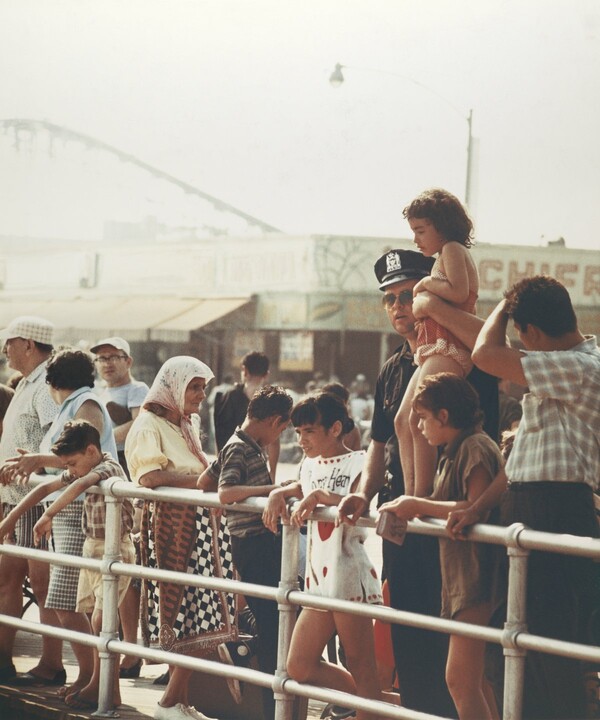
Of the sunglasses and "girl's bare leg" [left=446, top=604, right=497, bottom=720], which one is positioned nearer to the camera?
"girl's bare leg" [left=446, top=604, right=497, bottom=720]

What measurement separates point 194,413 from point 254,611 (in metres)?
0.97

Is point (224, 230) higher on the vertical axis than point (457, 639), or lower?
higher

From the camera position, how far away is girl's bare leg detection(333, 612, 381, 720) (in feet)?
15.1

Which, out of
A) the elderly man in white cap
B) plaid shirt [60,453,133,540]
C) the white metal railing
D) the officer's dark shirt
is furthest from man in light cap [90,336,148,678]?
the officer's dark shirt

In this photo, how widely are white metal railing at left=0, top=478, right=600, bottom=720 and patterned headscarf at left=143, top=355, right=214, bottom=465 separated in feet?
1.18

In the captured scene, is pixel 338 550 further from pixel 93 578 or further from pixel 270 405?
pixel 93 578

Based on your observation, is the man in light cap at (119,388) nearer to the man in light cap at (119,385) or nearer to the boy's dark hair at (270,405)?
the man in light cap at (119,385)

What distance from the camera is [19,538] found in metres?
6.29

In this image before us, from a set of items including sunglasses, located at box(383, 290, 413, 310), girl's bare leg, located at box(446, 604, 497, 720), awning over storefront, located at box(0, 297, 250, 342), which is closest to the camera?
girl's bare leg, located at box(446, 604, 497, 720)

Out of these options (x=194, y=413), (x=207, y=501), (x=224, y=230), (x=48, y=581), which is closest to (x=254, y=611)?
(x=207, y=501)

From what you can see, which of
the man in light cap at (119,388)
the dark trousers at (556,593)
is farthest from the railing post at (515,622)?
the man in light cap at (119,388)

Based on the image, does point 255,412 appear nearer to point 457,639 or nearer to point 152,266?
point 457,639

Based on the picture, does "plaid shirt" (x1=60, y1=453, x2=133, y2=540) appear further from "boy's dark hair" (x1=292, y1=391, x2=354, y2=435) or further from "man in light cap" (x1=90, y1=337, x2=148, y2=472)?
"man in light cap" (x1=90, y1=337, x2=148, y2=472)

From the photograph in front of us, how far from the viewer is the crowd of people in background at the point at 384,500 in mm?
4082
